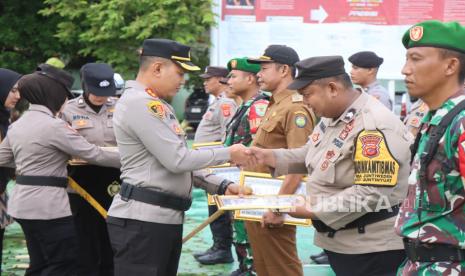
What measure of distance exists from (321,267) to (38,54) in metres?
17.0

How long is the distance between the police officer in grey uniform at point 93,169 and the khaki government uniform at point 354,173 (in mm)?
2366

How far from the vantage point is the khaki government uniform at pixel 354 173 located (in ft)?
9.95

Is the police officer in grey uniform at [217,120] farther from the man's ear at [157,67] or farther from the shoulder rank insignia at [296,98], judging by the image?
the man's ear at [157,67]

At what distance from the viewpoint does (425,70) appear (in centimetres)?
253

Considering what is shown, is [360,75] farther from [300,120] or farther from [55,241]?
[55,241]

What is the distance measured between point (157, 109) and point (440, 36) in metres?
1.67

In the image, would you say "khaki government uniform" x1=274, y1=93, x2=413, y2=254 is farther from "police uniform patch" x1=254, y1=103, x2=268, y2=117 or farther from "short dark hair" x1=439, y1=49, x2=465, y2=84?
"police uniform patch" x1=254, y1=103, x2=268, y2=117

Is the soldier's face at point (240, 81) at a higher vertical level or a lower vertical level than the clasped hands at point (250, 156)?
higher

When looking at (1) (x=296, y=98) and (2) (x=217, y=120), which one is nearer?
(1) (x=296, y=98)

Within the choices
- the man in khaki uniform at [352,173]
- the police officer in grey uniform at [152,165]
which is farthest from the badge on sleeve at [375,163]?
the police officer in grey uniform at [152,165]

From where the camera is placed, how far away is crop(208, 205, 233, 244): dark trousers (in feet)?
21.7

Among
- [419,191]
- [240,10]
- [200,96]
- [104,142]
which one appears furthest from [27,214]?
[200,96]

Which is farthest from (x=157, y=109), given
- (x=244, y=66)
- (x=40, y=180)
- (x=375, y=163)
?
(x=244, y=66)

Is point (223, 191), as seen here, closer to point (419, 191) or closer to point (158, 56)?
point (158, 56)
